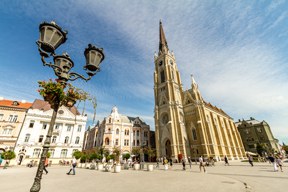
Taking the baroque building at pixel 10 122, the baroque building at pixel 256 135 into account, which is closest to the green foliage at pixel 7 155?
the baroque building at pixel 10 122

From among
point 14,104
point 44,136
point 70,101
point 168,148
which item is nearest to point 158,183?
point 70,101

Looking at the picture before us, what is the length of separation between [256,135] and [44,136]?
7849cm

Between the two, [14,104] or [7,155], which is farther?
[14,104]

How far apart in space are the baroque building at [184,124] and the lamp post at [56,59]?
1216 inches

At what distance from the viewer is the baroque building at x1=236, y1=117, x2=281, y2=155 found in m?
56.4

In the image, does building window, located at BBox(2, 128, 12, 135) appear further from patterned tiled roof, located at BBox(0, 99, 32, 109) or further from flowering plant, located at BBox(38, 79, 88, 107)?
flowering plant, located at BBox(38, 79, 88, 107)

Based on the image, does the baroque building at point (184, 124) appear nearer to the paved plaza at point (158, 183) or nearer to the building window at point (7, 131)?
the paved plaza at point (158, 183)

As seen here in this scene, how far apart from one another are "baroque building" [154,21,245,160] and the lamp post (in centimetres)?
3088

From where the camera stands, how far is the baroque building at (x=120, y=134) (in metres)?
42.7

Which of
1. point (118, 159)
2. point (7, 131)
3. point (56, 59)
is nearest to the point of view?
point (56, 59)

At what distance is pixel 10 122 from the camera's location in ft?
106

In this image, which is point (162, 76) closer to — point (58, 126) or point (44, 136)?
point (58, 126)

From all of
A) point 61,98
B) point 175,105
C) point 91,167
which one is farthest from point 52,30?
point 175,105

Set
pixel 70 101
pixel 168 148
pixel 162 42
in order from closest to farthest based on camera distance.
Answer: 1. pixel 70 101
2. pixel 168 148
3. pixel 162 42
